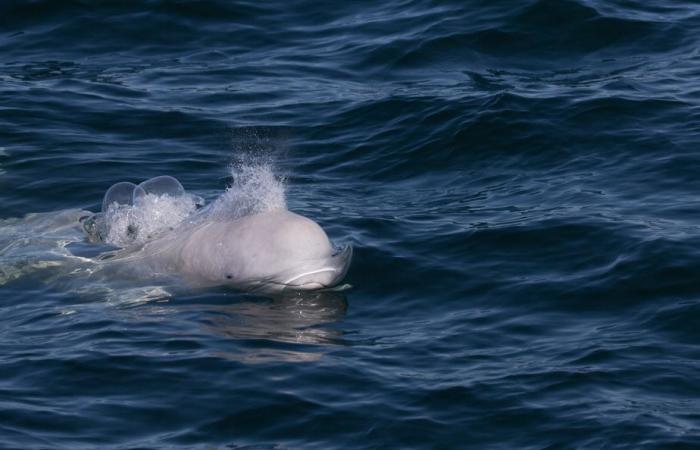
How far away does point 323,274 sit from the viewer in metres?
9.86

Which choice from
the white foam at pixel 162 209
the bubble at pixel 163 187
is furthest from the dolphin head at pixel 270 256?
the bubble at pixel 163 187

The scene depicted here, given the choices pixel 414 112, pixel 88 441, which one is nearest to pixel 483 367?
pixel 88 441

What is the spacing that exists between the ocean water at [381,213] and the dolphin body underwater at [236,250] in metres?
0.20

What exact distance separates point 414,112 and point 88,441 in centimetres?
782

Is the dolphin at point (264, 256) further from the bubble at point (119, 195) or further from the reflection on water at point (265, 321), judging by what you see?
the bubble at point (119, 195)

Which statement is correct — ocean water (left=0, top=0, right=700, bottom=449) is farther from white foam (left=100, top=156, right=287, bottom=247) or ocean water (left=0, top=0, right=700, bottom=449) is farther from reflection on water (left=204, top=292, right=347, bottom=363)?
white foam (left=100, top=156, right=287, bottom=247)

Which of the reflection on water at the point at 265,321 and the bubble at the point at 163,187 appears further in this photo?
the bubble at the point at 163,187

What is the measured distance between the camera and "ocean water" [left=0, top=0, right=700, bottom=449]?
792 cm

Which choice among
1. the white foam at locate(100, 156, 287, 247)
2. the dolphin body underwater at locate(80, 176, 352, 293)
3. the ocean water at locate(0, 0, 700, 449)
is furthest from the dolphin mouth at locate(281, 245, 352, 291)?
the white foam at locate(100, 156, 287, 247)

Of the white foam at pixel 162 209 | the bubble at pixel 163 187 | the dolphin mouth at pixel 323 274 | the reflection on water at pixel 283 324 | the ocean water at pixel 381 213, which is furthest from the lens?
the bubble at pixel 163 187

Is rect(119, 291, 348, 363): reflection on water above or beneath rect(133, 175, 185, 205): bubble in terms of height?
beneath

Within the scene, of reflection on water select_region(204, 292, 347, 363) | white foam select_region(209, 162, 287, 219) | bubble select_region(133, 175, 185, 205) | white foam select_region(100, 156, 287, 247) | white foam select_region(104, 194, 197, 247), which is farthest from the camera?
bubble select_region(133, 175, 185, 205)

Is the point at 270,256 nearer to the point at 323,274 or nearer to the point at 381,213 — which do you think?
the point at 323,274

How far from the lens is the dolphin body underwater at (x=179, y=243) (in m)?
9.87
